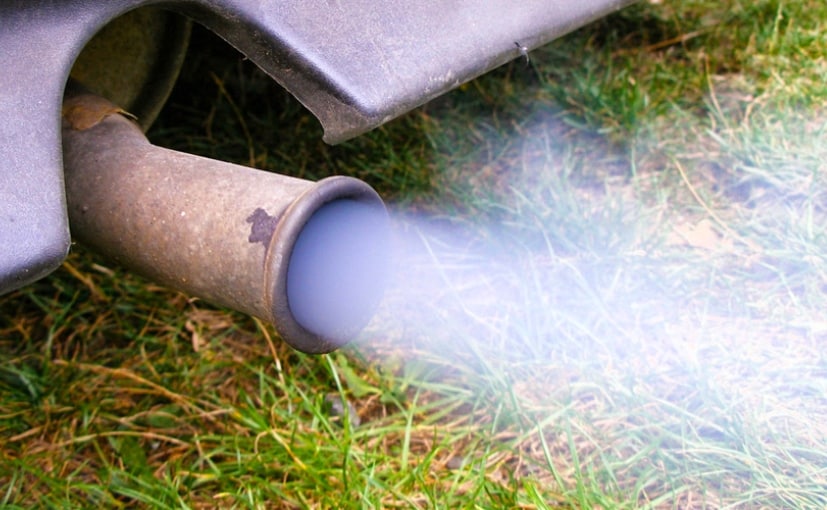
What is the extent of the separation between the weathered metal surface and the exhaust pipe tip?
0.16m

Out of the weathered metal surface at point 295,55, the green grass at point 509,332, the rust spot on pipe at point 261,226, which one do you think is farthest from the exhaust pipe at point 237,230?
the green grass at point 509,332

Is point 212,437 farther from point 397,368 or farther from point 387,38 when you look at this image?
point 387,38

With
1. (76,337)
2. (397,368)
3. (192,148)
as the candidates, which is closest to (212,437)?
(397,368)

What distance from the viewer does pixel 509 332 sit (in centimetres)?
163

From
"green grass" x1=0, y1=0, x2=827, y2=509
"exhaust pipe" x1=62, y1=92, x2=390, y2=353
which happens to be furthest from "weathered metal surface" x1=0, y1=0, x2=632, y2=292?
"green grass" x1=0, y1=0, x2=827, y2=509

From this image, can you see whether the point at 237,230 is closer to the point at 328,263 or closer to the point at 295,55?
the point at 328,263

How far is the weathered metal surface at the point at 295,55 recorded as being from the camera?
89 centimetres

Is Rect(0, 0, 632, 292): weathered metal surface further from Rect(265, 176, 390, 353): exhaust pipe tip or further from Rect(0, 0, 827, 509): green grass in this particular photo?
Rect(0, 0, 827, 509): green grass

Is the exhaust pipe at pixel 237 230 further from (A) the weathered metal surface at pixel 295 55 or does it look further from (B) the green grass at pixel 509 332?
(B) the green grass at pixel 509 332

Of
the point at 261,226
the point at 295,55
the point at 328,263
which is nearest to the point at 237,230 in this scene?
the point at 261,226

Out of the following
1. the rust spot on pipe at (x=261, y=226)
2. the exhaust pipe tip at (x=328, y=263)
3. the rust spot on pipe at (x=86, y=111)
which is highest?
the rust spot on pipe at (x=86, y=111)

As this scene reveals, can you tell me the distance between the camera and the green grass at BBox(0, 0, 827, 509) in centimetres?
135

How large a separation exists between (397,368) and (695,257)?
0.60 m

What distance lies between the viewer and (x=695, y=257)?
1.71 metres
